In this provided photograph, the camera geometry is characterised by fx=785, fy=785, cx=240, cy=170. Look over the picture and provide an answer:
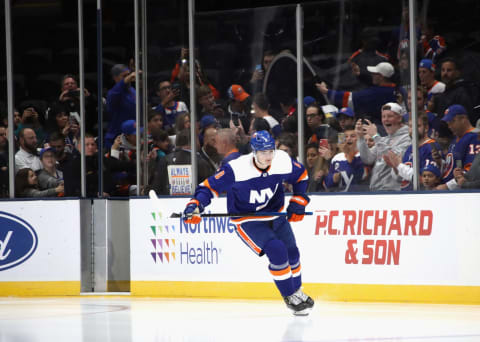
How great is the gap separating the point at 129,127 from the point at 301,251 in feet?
8.20

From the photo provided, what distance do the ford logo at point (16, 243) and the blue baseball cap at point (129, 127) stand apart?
140cm

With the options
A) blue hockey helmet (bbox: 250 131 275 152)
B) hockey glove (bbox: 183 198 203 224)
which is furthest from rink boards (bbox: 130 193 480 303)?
hockey glove (bbox: 183 198 203 224)

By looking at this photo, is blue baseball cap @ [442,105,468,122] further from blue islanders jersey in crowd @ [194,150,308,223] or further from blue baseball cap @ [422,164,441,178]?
blue islanders jersey in crowd @ [194,150,308,223]

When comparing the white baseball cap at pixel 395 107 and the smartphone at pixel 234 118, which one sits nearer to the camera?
the white baseball cap at pixel 395 107

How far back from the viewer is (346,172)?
22.7 feet

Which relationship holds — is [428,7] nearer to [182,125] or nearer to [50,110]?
[182,125]

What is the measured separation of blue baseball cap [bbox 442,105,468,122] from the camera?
6539 mm

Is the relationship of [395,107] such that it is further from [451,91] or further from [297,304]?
[297,304]

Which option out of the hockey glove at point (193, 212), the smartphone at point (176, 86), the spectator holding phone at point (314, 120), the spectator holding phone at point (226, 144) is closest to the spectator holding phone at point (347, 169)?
the spectator holding phone at point (314, 120)

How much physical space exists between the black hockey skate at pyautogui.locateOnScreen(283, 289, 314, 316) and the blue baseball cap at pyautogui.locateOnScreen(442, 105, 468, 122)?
2.11 m

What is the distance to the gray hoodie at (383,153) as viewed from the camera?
6660mm

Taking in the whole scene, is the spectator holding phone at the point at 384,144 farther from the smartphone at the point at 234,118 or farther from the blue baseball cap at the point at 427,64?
the smartphone at the point at 234,118

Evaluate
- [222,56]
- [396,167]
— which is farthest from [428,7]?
[222,56]

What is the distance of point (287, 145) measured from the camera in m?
7.17
